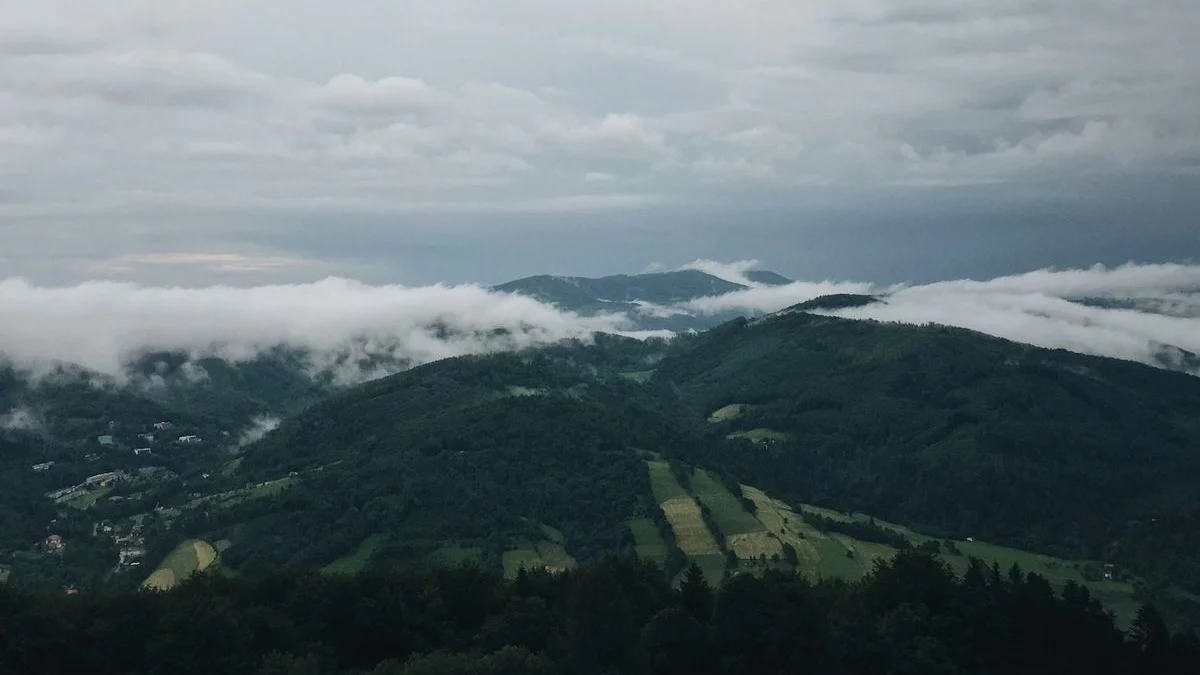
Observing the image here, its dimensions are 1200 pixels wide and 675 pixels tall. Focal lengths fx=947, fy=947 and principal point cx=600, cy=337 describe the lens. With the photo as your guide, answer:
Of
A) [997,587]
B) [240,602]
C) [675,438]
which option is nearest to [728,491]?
[675,438]

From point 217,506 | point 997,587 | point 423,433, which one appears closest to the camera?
point 997,587

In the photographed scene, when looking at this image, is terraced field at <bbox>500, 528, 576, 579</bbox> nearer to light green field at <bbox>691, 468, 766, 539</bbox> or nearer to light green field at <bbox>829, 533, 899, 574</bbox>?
light green field at <bbox>691, 468, 766, 539</bbox>

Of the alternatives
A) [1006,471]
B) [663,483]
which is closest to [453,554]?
A: [663,483]

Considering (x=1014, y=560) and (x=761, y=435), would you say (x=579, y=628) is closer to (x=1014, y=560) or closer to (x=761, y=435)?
(x=1014, y=560)

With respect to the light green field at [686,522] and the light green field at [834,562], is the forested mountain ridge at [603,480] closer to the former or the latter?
the light green field at [686,522]

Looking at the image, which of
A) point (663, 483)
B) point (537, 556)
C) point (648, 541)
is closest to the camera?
point (537, 556)

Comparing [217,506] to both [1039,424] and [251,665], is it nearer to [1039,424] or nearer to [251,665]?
[251,665]
